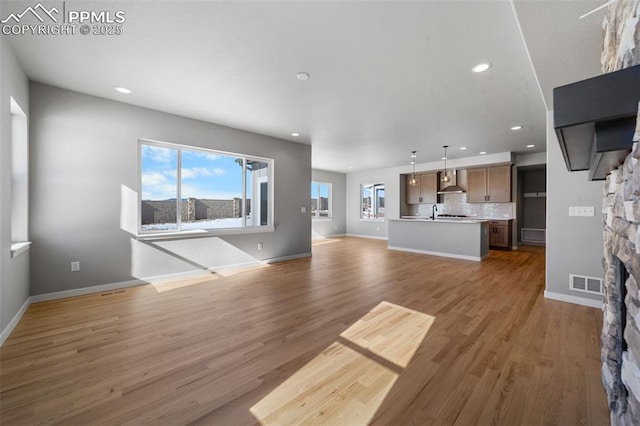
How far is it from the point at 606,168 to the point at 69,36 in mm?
4143

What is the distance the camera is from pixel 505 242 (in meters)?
6.80

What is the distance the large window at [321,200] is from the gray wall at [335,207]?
16 cm

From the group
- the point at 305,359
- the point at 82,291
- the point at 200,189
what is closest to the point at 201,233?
the point at 200,189

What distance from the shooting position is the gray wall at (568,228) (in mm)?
2951

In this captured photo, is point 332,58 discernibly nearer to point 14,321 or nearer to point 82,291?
point 14,321

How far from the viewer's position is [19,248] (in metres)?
2.57

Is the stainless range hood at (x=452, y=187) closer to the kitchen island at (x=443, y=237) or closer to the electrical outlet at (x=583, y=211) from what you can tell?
the kitchen island at (x=443, y=237)

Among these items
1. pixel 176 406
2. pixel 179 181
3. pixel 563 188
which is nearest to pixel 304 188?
pixel 179 181

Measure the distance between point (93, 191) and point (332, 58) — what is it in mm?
3513

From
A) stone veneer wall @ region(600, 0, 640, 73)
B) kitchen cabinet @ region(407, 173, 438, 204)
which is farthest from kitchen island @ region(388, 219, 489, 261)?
stone veneer wall @ region(600, 0, 640, 73)

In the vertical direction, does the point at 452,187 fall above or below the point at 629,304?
above

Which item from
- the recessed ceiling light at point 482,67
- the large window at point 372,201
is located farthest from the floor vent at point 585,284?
the large window at point 372,201

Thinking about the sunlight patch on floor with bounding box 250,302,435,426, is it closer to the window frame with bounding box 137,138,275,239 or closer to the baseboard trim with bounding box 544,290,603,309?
the baseboard trim with bounding box 544,290,603,309

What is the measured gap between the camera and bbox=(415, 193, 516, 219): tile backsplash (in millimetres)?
7248
